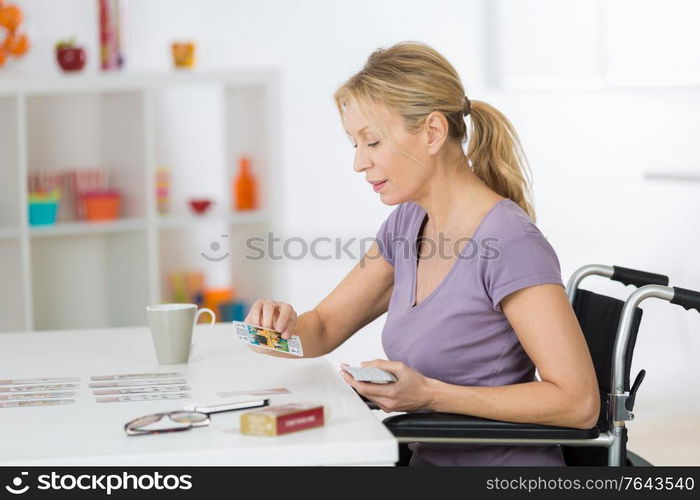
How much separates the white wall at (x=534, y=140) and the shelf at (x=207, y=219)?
1.42 feet

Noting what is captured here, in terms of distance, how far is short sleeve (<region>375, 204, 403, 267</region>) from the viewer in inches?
76.5

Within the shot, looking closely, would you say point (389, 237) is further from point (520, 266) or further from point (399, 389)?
point (399, 389)

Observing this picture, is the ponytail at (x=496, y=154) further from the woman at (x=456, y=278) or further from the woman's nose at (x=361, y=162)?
the woman's nose at (x=361, y=162)

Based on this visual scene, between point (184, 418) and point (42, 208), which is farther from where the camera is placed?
point (42, 208)

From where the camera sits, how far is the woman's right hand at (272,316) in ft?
5.79

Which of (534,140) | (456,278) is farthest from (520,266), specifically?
(534,140)

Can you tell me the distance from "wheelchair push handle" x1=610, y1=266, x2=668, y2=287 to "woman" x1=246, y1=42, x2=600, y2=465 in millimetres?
234

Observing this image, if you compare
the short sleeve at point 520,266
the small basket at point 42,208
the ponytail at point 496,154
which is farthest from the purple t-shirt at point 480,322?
the small basket at point 42,208

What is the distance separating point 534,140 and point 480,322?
281cm

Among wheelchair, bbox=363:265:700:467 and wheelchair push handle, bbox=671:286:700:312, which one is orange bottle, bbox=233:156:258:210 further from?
wheelchair push handle, bbox=671:286:700:312

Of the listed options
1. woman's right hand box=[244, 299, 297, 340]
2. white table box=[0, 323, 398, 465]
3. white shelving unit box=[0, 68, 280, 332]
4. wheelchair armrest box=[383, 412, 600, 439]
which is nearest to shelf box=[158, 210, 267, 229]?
white shelving unit box=[0, 68, 280, 332]

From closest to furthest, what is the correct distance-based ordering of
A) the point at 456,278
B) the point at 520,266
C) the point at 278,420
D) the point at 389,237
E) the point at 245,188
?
the point at 278,420 < the point at 520,266 < the point at 456,278 < the point at 389,237 < the point at 245,188

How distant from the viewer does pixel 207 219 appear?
375cm

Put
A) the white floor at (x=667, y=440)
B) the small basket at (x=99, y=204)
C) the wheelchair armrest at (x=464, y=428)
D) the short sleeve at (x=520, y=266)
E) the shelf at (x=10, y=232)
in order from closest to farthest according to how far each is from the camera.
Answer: the wheelchair armrest at (x=464, y=428) < the short sleeve at (x=520, y=266) < the white floor at (x=667, y=440) < the shelf at (x=10, y=232) < the small basket at (x=99, y=204)
